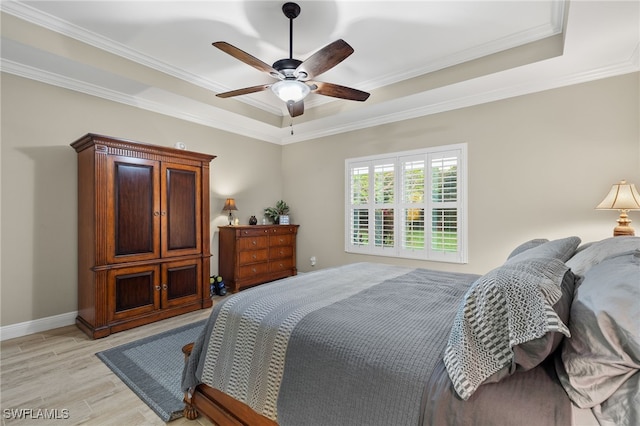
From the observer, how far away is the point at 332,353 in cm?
121

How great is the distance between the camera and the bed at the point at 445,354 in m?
0.86

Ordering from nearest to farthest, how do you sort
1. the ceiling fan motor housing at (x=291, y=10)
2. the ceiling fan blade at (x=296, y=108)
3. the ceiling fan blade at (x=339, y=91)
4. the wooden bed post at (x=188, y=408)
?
the wooden bed post at (x=188, y=408) < the ceiling fan motor housing at (x=291, y=10) < the ceiling fan blade at (x=339, y=91) < the ceiling fan blade at (x=296, y=108)

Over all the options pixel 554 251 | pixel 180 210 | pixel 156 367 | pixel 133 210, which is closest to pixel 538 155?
pixel 554 251

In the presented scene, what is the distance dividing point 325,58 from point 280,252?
3382 mm

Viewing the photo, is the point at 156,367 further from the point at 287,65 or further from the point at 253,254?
the point at 287,65

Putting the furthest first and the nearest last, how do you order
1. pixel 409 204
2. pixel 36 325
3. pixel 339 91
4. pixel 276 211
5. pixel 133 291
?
pixel 276 211
pixel 409 204
pixel 133 291
pixel 36 325
pixel 339 91

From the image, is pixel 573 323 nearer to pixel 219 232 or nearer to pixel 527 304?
pixel 527 304

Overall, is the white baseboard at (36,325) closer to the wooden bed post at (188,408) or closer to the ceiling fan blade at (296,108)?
the wooden bed post at (188,408)

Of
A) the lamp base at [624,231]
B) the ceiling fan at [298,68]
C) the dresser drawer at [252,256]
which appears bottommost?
the dresser drawer at [252,256]

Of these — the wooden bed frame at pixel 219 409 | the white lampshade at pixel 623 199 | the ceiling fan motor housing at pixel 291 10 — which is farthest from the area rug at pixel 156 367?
the white lampshade at pixel 623 199

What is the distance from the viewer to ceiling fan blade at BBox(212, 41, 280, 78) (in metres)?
2.29

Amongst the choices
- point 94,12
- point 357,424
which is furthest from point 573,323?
point 94,12

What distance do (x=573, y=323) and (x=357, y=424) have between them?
0.78 metres

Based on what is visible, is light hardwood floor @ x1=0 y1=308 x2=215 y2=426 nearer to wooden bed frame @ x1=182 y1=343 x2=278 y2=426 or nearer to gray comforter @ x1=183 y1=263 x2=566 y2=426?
wooden bed frame @ x1=182 y1=343 x2=278 y2=426
